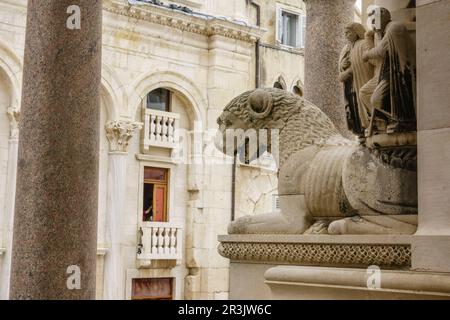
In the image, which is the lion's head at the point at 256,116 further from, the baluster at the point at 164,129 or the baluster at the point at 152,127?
the baluster at the point at 164,129

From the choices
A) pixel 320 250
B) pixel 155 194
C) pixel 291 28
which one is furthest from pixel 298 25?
pixel 320 250

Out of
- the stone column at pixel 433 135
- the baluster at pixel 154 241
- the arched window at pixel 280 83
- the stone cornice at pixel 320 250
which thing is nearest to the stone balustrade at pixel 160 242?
the baluster at pixel 154 241

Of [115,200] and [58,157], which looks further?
[115,200]

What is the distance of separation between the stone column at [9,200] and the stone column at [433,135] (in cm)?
1668

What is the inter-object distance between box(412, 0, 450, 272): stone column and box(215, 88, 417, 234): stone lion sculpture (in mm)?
377

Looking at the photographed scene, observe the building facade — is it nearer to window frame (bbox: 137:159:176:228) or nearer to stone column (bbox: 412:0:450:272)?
window frame (bbox: 137:159:176:228)

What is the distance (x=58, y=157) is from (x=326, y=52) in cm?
359

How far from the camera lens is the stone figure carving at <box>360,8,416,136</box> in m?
5.02

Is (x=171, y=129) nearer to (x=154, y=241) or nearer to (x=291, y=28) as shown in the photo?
(x=154, y=241)

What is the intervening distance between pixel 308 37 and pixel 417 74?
5438 millimetres

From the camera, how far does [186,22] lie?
24.0 metres

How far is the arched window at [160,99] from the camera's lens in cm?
2397

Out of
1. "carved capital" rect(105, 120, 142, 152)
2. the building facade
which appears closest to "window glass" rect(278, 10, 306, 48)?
the building facade

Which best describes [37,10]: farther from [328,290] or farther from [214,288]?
[214,288]
